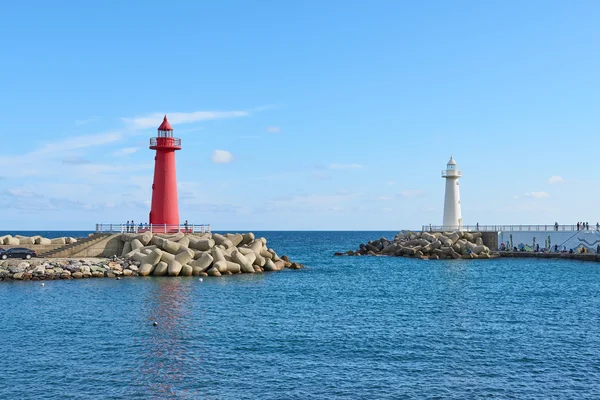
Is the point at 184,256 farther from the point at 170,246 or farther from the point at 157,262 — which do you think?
the point at 157,262

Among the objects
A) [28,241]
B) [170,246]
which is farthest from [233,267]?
[28,241]

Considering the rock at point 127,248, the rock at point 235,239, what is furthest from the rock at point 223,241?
the rock at point 127,248

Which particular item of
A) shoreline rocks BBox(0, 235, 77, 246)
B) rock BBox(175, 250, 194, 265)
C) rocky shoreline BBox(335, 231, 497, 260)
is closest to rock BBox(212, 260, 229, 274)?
rock BBox(175, 250, 194, 265)

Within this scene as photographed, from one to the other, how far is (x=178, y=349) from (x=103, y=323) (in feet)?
18.0

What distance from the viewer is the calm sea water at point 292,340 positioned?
17.1 m

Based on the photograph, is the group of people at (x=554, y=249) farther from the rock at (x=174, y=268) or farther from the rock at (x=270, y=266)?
the rock at (x=174, y=268)

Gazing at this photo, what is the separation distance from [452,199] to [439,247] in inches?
282

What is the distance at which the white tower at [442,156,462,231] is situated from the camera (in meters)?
70.8

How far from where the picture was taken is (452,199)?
7119cm

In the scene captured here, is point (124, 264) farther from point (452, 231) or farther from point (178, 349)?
point (452, 231)

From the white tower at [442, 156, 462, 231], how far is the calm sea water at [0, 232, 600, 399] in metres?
31.5

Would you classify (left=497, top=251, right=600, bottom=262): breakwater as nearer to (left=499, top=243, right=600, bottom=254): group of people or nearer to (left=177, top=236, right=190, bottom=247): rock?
(left=499, top=243, right=600, bottom=254): group of people

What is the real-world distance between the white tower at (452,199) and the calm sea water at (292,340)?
103 ft

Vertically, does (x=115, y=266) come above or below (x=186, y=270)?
above
